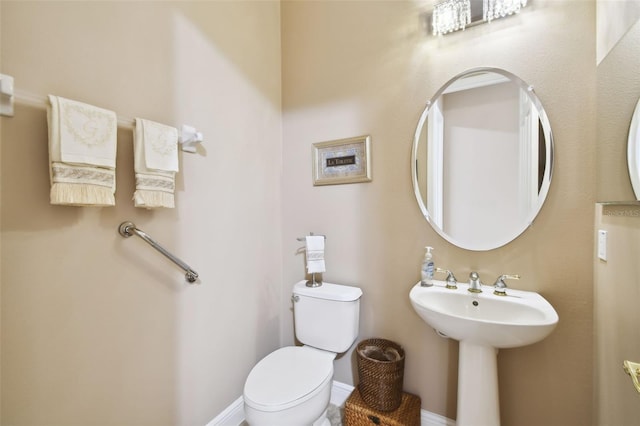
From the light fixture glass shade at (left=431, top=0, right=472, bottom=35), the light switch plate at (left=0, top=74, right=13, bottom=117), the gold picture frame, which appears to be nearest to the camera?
the light switch plate at (left=0, top=74, right=13, bottom=117)

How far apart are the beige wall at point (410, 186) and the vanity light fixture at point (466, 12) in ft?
0.13

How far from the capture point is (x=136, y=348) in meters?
1.09

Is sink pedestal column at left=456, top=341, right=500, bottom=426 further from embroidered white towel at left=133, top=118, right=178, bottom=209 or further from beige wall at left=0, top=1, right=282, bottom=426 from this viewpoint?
embroidered white towel at left=133, top=118, right=178, bottom=209

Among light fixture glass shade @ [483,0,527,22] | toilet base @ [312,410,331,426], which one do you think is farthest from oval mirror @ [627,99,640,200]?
toilet base @ [312,410,331,426]

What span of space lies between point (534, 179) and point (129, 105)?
180cm

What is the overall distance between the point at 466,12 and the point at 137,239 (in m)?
1.88

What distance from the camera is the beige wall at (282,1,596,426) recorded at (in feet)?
3.73

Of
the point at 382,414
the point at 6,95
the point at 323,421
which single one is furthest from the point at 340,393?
the point at 6,95

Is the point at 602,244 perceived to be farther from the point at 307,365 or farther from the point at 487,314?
the point at 307,365

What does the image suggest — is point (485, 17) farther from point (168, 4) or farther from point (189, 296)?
point (189, 296)

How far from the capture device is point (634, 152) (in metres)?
0.81

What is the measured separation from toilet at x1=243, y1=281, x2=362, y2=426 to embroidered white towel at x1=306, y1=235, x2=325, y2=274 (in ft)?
0.40

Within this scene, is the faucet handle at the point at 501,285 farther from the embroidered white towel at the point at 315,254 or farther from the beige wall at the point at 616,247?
the embroidered white towel at the point at 315,254

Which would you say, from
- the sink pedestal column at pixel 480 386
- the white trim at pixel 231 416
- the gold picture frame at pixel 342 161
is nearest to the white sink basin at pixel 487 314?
the sink pedestal column at pixel 480 386
